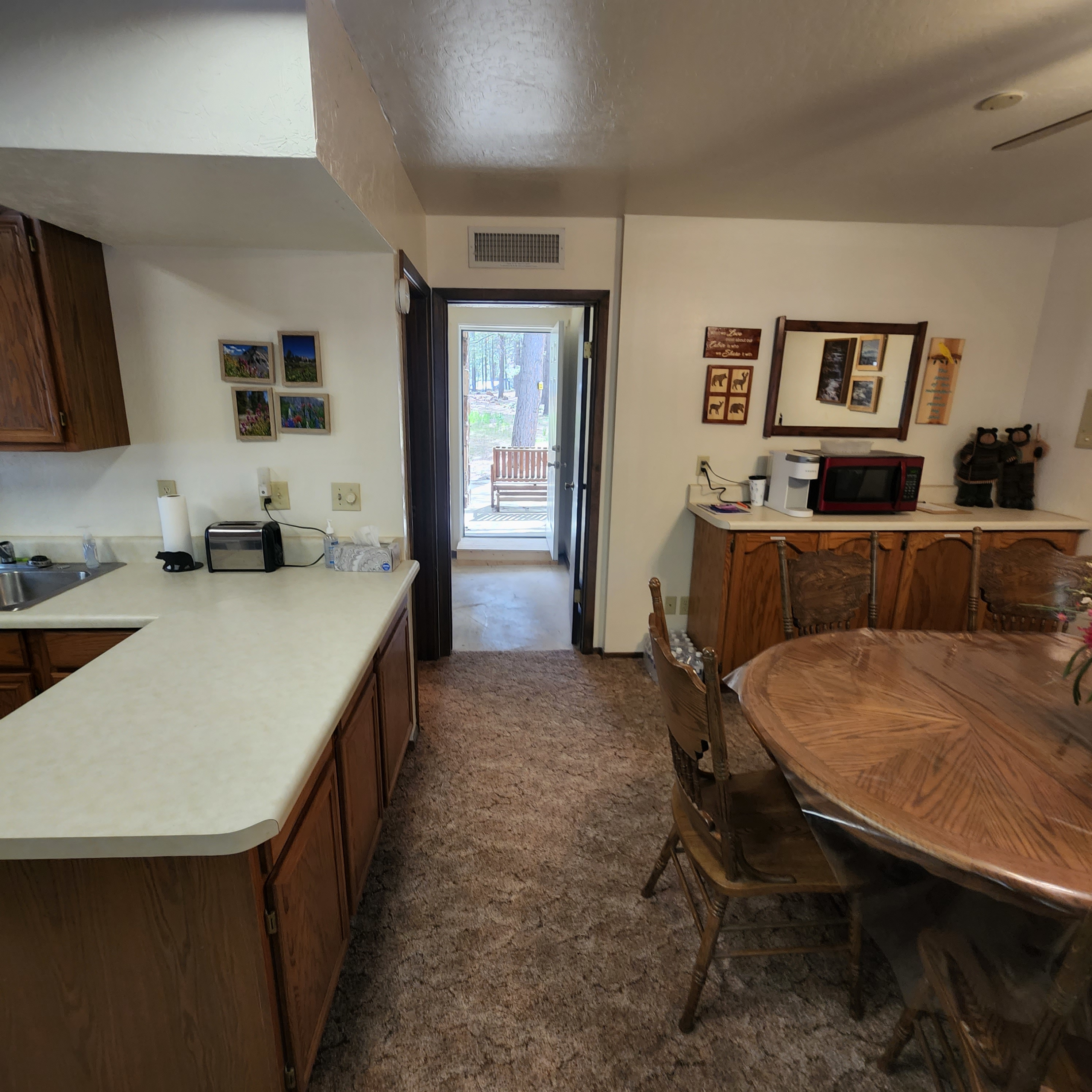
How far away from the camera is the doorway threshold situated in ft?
17.4

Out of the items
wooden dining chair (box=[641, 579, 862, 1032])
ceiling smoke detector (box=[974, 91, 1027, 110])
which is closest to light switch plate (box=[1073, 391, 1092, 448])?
ceiling smoke detector (box=[974, 91, 1027, 110])

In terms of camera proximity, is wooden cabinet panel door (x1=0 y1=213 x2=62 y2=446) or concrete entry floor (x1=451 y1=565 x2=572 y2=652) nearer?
wooden cabinet panel door (x1=0 y1=213 x2=62 y2=446)

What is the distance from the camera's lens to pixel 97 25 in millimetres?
1151

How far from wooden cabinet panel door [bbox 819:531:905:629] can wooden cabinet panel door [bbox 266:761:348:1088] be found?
2.35 m

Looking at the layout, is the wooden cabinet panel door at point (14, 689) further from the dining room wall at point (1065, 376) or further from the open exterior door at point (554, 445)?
the dining room wall at point (1065, 376)

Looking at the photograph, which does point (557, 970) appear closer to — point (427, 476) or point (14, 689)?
point (14, 689)

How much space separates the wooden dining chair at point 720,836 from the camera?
116 centimetres

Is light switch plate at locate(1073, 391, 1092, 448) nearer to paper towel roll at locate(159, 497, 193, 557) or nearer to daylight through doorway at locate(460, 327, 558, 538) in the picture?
paper towel roll at locate(159, 497, 193, 557)

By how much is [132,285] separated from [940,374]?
12.1ft

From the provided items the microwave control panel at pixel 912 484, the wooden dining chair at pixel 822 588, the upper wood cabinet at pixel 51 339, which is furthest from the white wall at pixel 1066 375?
the upper wood cabinet at pixel 51 339

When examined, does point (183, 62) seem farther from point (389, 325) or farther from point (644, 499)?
point (644, 499)

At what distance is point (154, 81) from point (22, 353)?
3.53 feet

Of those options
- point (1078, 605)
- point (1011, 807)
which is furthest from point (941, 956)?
point (1078, 605)

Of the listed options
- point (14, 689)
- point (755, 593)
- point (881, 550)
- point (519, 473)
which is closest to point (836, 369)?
point (881, 550)
